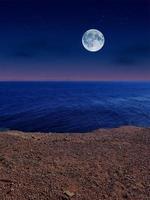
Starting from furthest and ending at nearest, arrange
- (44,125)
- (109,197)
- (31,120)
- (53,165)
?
(31,120) → (44,125) → (53,165) → (109,197)

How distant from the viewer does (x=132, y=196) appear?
1154cm

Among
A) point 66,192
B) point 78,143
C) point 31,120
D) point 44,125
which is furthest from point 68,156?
point 31,120

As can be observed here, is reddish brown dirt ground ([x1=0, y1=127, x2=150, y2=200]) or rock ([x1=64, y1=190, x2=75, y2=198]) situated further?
reddish brown dirt ground ([x1=0, y1=127, x2=150, y2=200])

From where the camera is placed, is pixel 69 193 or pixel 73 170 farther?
pixel 73 170

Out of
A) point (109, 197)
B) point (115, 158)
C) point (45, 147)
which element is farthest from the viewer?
point (45, 147)

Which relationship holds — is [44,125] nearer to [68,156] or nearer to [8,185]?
[68,156]

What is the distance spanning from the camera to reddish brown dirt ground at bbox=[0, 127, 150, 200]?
1150cm

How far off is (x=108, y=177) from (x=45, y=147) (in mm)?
6197

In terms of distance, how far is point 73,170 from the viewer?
13.9 m

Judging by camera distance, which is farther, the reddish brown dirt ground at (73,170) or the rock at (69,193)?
the reddish brown dirt ground at (73,170)

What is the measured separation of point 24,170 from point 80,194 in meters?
3.57

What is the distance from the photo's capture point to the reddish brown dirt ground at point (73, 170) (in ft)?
37.7

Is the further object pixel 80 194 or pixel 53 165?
pixel 53 165

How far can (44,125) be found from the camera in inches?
1436
